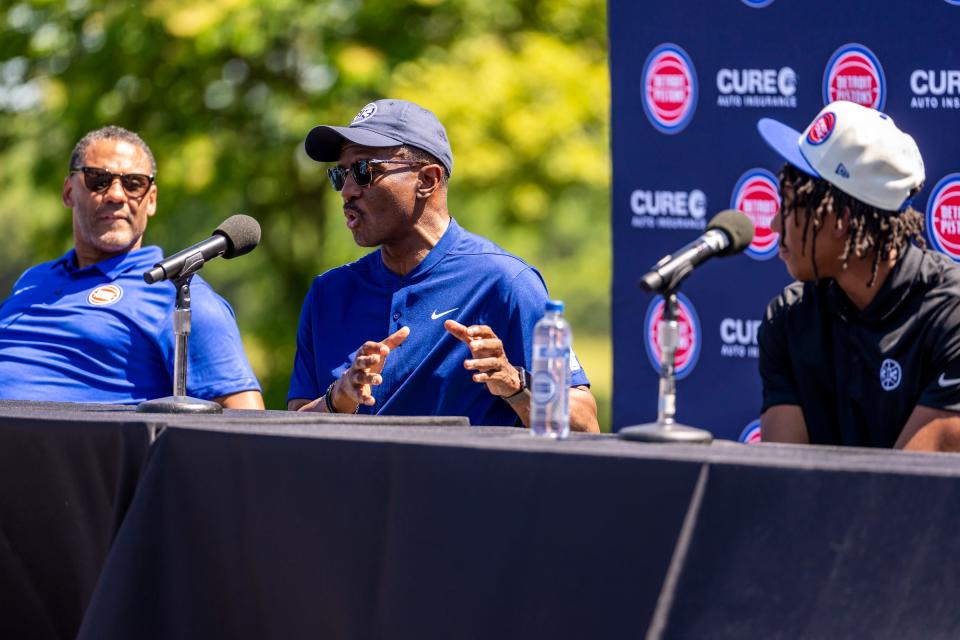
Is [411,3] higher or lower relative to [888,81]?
higher

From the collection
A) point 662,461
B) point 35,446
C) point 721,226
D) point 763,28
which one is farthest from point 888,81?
point 35,446

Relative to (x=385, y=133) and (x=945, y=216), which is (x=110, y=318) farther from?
(x=945, y=216)

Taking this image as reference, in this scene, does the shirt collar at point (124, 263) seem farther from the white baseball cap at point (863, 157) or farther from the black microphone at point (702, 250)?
the black microphone at point (702, 250)

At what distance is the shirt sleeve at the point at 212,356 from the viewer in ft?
14.1

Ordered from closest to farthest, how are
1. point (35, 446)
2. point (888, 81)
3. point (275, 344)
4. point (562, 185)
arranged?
point (35, 446) < point (888, 81) < point (562, 185) < point (275, 344)

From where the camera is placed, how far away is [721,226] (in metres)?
2.66

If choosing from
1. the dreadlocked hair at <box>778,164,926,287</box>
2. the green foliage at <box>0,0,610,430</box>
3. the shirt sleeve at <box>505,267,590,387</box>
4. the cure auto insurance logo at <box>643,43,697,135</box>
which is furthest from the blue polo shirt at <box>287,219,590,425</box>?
the green foliage at <box>0,0,610,430</box>

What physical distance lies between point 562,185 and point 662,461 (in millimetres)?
9090

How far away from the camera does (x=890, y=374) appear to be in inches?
124

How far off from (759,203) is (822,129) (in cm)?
128

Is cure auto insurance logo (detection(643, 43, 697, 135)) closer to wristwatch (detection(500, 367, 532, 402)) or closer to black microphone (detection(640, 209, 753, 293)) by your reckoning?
wristwatch (detection(500, 367, 532, 402))

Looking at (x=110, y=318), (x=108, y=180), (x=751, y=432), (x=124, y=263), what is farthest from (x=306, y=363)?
(x=751, y=432)

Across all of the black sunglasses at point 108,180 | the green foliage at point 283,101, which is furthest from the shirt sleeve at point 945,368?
the green foliage at point 283,101

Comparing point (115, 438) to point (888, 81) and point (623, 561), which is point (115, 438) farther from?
point (888, 81)
